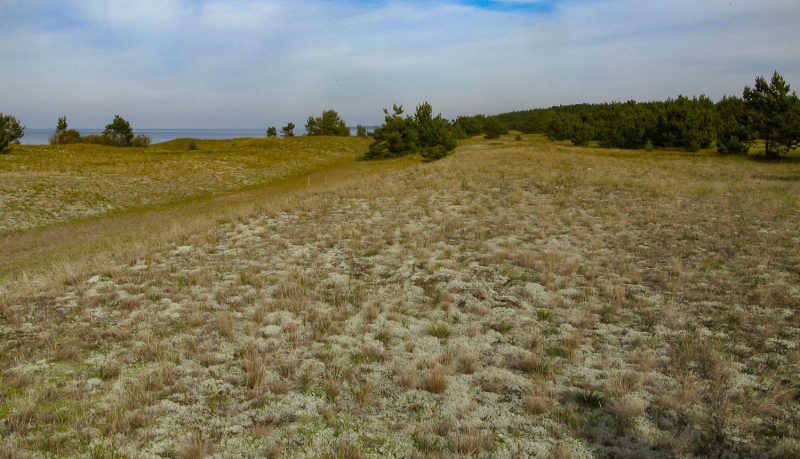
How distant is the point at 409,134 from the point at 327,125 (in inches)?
2512

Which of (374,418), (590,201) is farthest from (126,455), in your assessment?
(590,201)

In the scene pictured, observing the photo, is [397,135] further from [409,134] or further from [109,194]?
[109,194]

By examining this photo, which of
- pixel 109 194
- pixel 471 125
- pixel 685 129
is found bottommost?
pixel 109 194

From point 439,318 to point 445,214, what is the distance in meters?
8.47

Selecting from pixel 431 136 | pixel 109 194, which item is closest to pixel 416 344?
pixel 109 194

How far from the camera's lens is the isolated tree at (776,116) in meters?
37.7

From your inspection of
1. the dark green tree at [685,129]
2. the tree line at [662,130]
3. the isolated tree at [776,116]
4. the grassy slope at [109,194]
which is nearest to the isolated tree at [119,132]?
the tree line at [662,130]

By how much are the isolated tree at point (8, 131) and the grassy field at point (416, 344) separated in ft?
143

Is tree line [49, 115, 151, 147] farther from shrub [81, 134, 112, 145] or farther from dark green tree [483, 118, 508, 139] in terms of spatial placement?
dark green tree [483, 118, 508, 139]

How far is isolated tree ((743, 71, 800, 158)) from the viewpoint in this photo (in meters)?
37.7

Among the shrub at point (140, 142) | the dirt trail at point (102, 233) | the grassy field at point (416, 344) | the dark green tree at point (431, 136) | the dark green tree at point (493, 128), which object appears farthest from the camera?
the dark green tree at point (493, 128)

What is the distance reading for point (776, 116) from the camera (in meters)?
38.2

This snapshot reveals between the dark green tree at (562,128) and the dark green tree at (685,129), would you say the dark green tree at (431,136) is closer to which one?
the dark green tree at (685,129)

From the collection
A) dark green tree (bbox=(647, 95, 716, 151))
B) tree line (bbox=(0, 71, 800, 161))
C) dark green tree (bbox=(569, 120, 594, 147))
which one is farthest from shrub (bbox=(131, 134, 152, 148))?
dark green tree (bbox=(647, 95, 716, 151))
